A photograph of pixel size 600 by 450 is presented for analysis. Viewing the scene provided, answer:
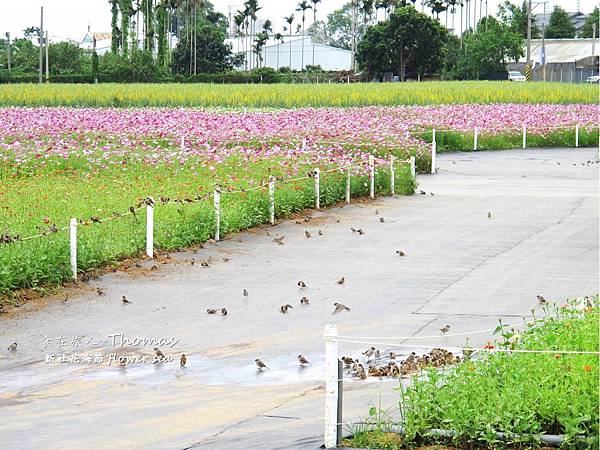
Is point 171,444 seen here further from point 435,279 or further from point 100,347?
point 435,279

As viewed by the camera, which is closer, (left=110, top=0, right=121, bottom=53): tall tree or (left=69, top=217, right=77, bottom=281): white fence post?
(left=69, top=217, right=77, bottom=281): white fence post

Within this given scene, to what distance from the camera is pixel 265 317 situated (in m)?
13.4

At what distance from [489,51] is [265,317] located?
94.3 m

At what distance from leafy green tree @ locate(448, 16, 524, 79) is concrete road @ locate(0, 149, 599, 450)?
81582 millimetres

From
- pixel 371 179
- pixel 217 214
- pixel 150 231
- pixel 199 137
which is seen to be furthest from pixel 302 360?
pixel 199 137

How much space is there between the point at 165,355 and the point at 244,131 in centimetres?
2375

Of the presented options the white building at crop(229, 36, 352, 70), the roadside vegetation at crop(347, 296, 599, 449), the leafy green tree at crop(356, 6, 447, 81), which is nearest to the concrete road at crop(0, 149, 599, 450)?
the roadside vegetation at crop(347, 296, 599, 449)

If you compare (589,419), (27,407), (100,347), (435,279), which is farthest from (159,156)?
(589,419)

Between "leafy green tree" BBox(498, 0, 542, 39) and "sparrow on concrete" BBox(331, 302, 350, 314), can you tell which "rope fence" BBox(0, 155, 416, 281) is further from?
"leafy green tree" BBox(498, 0, 542, 39)

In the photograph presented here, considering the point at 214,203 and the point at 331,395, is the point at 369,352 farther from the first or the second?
the point at 214,203

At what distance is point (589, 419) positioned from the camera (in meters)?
7.65

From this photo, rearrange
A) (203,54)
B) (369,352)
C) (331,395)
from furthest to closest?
(203,54) < (369,352) < (331,395)

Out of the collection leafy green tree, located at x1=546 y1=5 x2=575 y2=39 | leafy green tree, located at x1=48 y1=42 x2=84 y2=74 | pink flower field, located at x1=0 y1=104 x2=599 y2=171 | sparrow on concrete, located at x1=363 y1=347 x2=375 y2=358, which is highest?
leafy green tree, located at x1=546 y1=5 x2=575 y2=39

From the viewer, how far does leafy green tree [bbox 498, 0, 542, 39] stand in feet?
411
